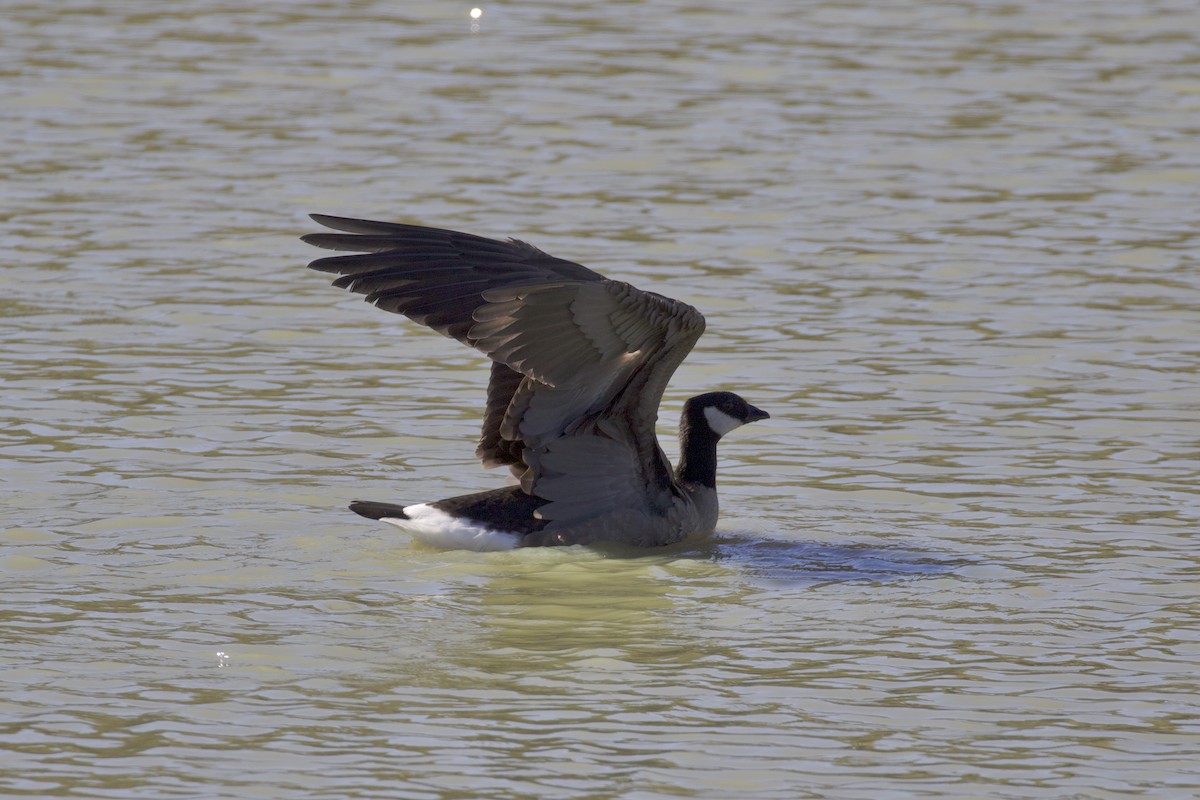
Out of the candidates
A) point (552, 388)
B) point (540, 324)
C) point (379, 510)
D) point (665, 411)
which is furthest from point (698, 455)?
point (665, 411)

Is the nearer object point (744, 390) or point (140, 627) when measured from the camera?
point (140, 627)

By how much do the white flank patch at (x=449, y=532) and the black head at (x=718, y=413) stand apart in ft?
4.03

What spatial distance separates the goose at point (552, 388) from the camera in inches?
335

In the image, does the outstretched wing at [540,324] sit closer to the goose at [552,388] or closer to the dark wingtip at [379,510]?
the goose at [552,388]

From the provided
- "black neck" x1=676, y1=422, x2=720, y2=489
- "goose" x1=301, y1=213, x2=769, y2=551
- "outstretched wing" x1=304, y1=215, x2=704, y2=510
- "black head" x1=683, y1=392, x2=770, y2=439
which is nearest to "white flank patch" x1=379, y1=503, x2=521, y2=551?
"goose" x1=301, y1=213, x2=769, y2=551

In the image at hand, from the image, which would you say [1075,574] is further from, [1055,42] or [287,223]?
[1055,42]

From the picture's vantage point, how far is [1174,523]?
31.3ft

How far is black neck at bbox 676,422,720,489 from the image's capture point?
9.77 metres

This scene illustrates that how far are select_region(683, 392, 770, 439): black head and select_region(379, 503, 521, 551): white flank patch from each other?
1.23 metres

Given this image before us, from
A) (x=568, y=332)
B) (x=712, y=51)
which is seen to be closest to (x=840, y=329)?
(x=568, y=332)

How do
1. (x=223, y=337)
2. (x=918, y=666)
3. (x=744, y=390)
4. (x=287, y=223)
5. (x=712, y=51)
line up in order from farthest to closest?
(x=712, y=51), (x=287, y=223), (x=223, y=337), (x=744, y=390), (x=918, y=666)

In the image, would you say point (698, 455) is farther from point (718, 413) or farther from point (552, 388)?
point (552, 388)

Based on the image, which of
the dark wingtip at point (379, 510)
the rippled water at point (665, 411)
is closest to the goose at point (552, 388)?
the dark wingtip at point (379, 510)

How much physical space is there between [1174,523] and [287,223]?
8064 mm
